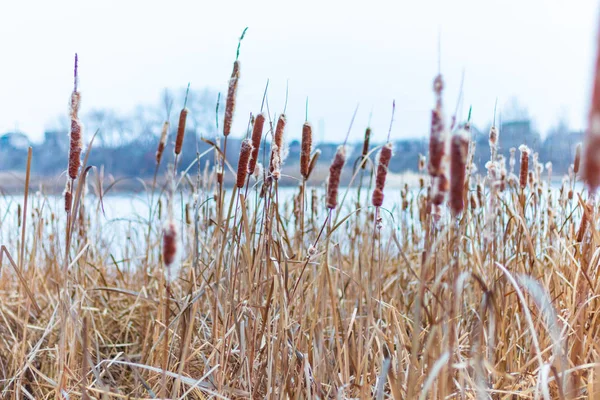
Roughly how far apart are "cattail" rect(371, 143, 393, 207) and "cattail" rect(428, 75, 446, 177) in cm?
25

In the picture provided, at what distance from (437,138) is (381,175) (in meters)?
0.26

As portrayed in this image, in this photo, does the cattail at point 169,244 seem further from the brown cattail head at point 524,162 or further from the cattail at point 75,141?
A: the brown cattail head at point 524,162

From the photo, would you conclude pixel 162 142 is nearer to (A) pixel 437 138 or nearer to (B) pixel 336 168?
(B) pixel 336 168

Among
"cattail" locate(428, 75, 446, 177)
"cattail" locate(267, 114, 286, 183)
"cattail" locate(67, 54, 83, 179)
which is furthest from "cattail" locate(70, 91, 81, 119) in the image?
"cattail" locate(428, 75, 446, 177)

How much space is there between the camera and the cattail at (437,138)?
0.62 metres

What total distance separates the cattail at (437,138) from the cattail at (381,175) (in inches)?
9.7

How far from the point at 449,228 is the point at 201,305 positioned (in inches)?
33.2

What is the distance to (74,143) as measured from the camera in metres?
1.01

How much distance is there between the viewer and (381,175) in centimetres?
89

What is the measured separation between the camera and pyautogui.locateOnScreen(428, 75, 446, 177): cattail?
0.62 m

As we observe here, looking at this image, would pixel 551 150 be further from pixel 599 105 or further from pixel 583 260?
pixel 599 105

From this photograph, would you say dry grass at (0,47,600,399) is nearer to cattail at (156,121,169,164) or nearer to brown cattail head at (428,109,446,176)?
brown cattail head at (428,109,446,176)

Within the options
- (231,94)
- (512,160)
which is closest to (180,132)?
(231,94)

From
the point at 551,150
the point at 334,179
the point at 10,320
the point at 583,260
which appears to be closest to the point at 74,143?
the point at 334,179
